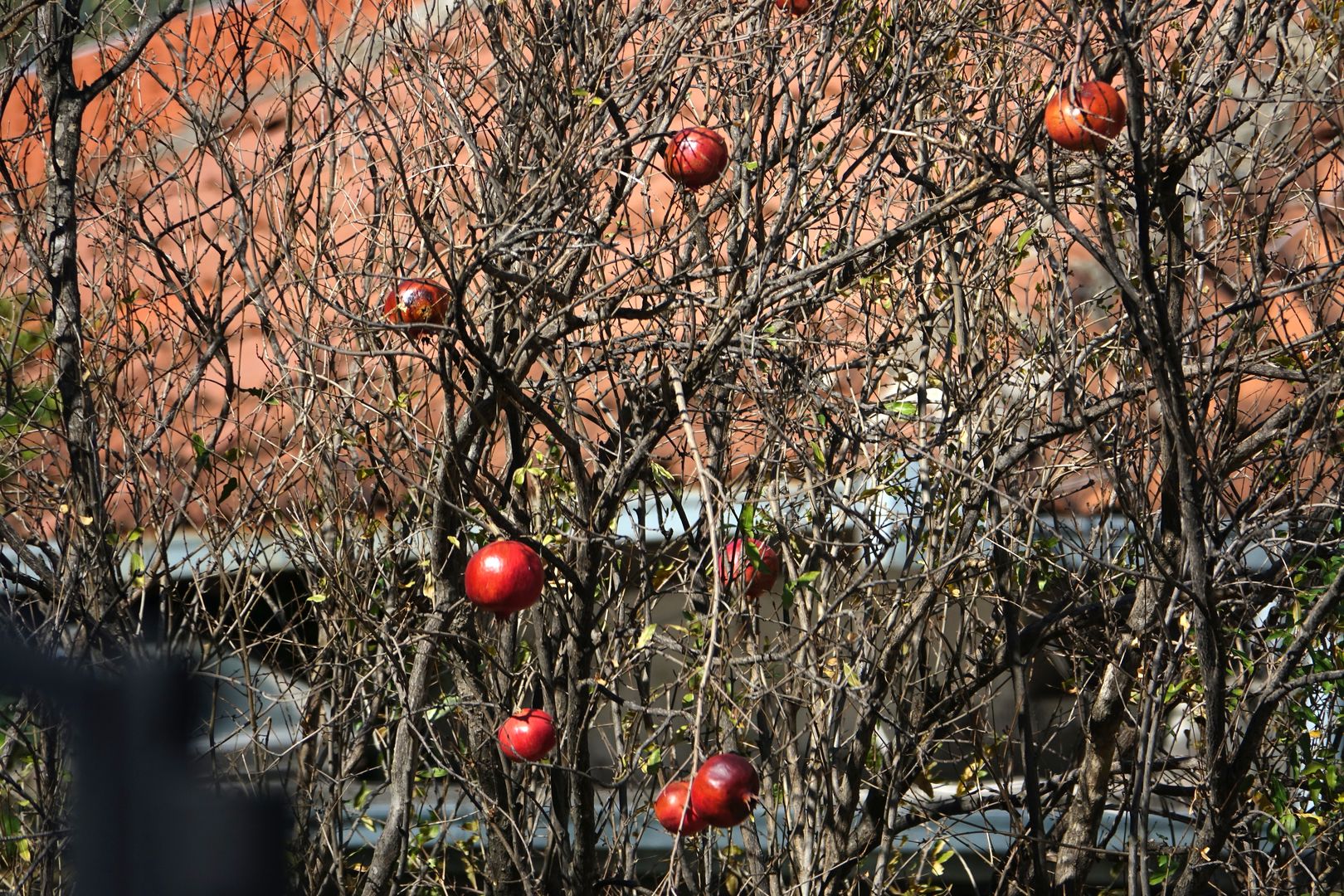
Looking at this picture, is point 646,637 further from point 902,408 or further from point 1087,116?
point 1087,116

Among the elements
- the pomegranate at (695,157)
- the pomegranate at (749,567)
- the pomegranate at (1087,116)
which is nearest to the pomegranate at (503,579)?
the pomegranate at (749,567)

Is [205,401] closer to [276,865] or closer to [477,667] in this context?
[477,667]

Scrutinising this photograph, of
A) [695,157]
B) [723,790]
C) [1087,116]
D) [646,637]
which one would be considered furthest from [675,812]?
[1087,116]

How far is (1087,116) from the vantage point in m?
2.33

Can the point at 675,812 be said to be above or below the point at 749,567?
below

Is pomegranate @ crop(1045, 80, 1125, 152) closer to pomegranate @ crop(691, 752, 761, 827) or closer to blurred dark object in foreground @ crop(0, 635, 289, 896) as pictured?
pomegranate @ crop(691, 752, 761, 827)

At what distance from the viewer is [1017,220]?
128 inches

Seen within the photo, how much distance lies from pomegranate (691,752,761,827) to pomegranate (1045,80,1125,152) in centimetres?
132

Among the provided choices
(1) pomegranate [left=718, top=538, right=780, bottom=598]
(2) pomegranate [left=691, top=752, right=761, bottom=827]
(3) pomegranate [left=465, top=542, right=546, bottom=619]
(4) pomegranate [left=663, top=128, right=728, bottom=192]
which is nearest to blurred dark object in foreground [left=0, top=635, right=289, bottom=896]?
(3) pomegranate [left=465, top=542, right=546, bottom=619]

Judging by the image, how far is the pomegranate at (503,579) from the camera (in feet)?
7.72

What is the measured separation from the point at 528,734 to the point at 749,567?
2.16 feet

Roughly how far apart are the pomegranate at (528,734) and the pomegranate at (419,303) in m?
0.78

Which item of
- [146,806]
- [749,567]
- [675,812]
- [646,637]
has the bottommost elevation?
[146,806]

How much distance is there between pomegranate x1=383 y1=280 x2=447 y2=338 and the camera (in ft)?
8.20
